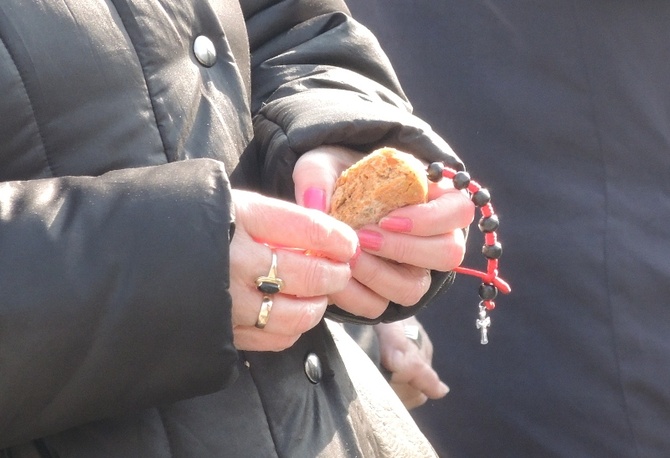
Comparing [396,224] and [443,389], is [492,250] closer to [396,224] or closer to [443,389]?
[396,224]

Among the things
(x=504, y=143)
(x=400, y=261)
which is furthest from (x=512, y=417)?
(x=400, y=261)

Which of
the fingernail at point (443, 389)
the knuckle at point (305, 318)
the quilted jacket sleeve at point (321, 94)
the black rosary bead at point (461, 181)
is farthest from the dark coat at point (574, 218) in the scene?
the knuckle at point (305, 318)

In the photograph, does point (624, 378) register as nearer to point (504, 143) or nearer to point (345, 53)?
point (504, 143)

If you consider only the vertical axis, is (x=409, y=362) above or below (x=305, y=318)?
below

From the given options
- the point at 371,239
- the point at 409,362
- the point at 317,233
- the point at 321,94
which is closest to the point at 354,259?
the point at 371,239

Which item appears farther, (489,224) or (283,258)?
(489,224)

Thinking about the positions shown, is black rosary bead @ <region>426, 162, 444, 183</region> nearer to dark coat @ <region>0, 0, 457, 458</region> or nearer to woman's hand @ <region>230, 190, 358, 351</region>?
dark coat @ <region>0, 0, 457, 458</region>

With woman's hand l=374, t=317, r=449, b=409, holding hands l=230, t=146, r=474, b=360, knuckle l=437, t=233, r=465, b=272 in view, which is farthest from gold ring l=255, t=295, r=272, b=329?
woman's hand l=374, t=317, r=449, b=409
